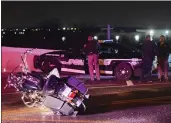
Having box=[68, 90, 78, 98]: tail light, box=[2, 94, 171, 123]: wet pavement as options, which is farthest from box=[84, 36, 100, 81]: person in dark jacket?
box=[68, 90, 78, 98]: tail light

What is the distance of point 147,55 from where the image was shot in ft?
44.9

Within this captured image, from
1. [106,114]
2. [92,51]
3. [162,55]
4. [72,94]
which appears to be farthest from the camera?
[162,55]

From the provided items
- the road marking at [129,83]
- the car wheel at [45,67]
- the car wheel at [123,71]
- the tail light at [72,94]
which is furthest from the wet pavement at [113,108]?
the car wheel at [45,67]

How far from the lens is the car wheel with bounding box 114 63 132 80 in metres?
14.2

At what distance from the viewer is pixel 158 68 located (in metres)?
14.2

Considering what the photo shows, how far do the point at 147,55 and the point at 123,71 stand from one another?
1.12m

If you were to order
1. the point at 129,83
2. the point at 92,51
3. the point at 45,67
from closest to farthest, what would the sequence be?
the point at 129,83
the point at 92,51
the point at 45,67

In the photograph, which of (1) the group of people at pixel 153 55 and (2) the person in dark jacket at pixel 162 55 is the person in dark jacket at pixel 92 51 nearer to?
(1) the group of people at pixel 153 55

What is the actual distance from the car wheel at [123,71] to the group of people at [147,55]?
1.76ft

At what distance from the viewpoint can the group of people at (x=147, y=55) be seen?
13625 mm

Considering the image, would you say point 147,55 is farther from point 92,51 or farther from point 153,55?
point 92,51

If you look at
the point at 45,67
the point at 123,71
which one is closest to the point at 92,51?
the point at 123,71

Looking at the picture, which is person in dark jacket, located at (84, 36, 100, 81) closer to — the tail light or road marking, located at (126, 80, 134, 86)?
road marking, located at (126, 80, 134, 86)

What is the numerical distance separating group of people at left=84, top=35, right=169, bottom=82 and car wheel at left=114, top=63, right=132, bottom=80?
0.54 metres
